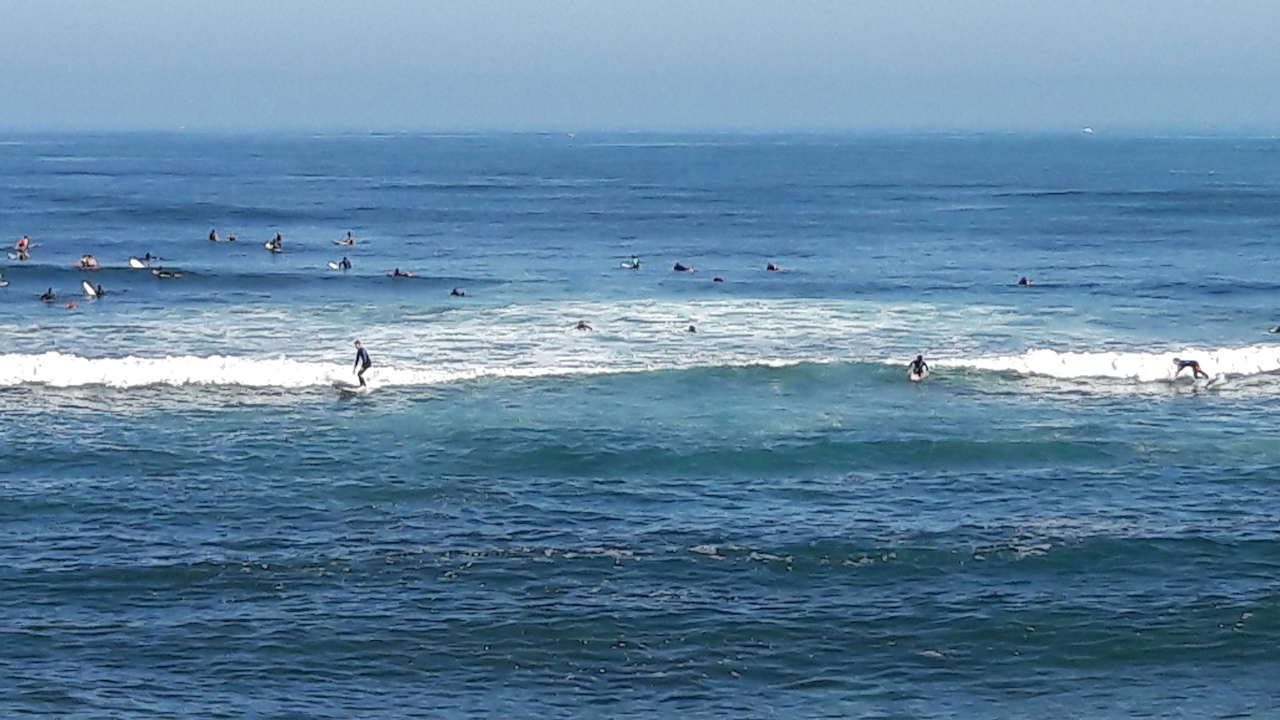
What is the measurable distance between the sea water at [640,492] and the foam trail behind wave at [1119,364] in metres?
0.22

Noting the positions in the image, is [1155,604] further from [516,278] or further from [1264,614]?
[516,278]

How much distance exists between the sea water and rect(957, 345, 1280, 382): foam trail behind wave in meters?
0.22

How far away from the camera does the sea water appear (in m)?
25.1

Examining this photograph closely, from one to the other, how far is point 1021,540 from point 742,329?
2660 cm

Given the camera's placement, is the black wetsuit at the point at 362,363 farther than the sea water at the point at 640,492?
Yes

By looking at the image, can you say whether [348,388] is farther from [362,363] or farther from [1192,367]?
[1192,367]

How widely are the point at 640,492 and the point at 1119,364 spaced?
69.9 ft

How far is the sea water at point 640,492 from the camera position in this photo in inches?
987

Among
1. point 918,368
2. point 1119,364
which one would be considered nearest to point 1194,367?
point 1119,364

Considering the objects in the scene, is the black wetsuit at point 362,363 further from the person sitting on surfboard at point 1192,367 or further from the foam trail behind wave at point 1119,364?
the person sitting on surfboard at point 1192,367

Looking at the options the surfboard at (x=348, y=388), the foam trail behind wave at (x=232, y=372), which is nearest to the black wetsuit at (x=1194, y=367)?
the foam trail behind wave at (x=232, y=372)

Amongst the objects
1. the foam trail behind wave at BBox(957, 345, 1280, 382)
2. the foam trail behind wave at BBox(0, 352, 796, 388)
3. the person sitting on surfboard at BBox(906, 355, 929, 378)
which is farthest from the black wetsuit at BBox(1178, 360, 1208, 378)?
the foam trail behind wave at BBox(0, 352, 796, 388)

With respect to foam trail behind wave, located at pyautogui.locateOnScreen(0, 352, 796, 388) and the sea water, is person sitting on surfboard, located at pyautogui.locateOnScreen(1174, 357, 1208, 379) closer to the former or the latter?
the sea water

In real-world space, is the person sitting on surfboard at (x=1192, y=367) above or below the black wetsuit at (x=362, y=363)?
above
